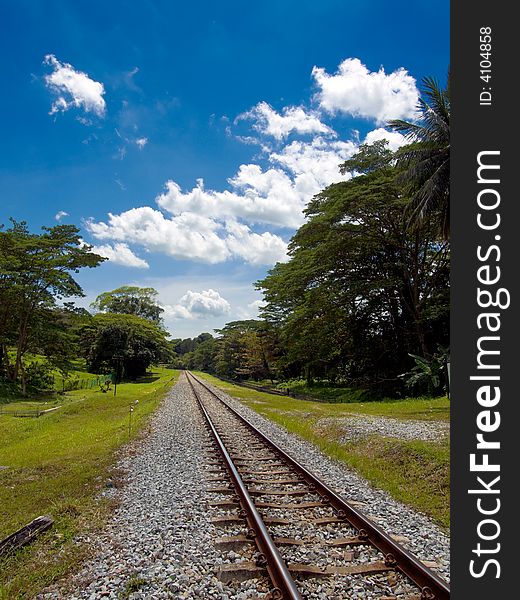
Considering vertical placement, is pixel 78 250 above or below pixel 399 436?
above

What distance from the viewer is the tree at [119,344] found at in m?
51.0

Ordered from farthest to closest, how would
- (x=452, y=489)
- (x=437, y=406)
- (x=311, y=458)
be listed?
(x=437, y=406) < (x=311, y=458) < (x=452, y=489)

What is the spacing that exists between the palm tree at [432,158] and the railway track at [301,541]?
12.3 m

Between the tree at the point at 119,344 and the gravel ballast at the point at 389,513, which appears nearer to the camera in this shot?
the gravel ballast at the point at 389,513

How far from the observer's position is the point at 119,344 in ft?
168

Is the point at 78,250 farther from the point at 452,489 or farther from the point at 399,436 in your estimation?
the point at 452,489

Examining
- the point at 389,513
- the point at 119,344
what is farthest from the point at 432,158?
the point at 119,344

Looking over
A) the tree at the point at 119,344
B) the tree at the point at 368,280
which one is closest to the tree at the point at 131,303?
the tree at the point at 119,344

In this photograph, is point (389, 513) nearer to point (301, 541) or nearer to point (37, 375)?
point (301, 541)

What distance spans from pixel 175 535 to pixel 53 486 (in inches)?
130

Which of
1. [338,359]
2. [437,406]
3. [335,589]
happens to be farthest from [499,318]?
[338,359]

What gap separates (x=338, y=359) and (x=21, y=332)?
75.9 feet

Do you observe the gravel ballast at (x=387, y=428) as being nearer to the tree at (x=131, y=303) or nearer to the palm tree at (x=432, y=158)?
the palm tree at (x=432, y=158)

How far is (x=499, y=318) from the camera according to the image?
3.12 m
